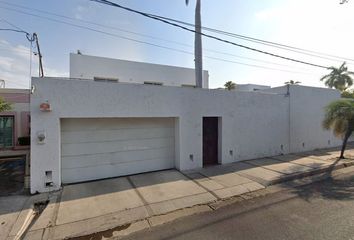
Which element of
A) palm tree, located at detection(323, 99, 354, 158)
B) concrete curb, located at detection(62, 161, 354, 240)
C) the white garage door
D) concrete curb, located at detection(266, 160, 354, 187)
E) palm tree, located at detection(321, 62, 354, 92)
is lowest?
concrete curb, located at detection(62, 161, 354, 240)

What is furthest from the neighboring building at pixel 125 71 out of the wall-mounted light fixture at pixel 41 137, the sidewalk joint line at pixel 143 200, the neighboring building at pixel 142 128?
the sidewalk joint line at pixel 143 200

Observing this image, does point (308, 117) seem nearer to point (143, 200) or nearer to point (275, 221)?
point (275, 221)

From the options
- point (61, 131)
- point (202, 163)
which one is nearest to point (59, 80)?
point (61, 131)

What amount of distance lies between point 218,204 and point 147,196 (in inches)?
74.9

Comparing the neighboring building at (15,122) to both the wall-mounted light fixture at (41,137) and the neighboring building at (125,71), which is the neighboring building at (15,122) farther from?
the wall-mounted light fixture at (41,137)

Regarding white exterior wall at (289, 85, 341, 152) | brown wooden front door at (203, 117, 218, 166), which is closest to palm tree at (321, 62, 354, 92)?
white exterior wall at (289, 85, 341, 152)

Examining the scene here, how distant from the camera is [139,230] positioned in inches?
175

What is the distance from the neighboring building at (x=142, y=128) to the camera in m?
6.41

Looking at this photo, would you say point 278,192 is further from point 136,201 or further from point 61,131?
point 61,131

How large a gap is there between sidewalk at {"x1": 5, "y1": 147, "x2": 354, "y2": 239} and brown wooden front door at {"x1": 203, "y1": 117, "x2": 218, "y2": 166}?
0.59 metres

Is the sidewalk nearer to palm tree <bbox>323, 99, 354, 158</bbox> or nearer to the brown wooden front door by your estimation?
the brown wooden front door

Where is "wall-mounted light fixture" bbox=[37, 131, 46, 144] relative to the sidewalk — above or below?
above

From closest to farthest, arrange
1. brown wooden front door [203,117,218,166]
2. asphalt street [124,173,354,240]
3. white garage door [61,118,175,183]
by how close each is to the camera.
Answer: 1. asphalt street [124,173,354,240]
2. white garage door [61,118,175,183]
3. brown wooden front door [203,117,218,166]

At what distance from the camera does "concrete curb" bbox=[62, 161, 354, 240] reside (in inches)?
177
